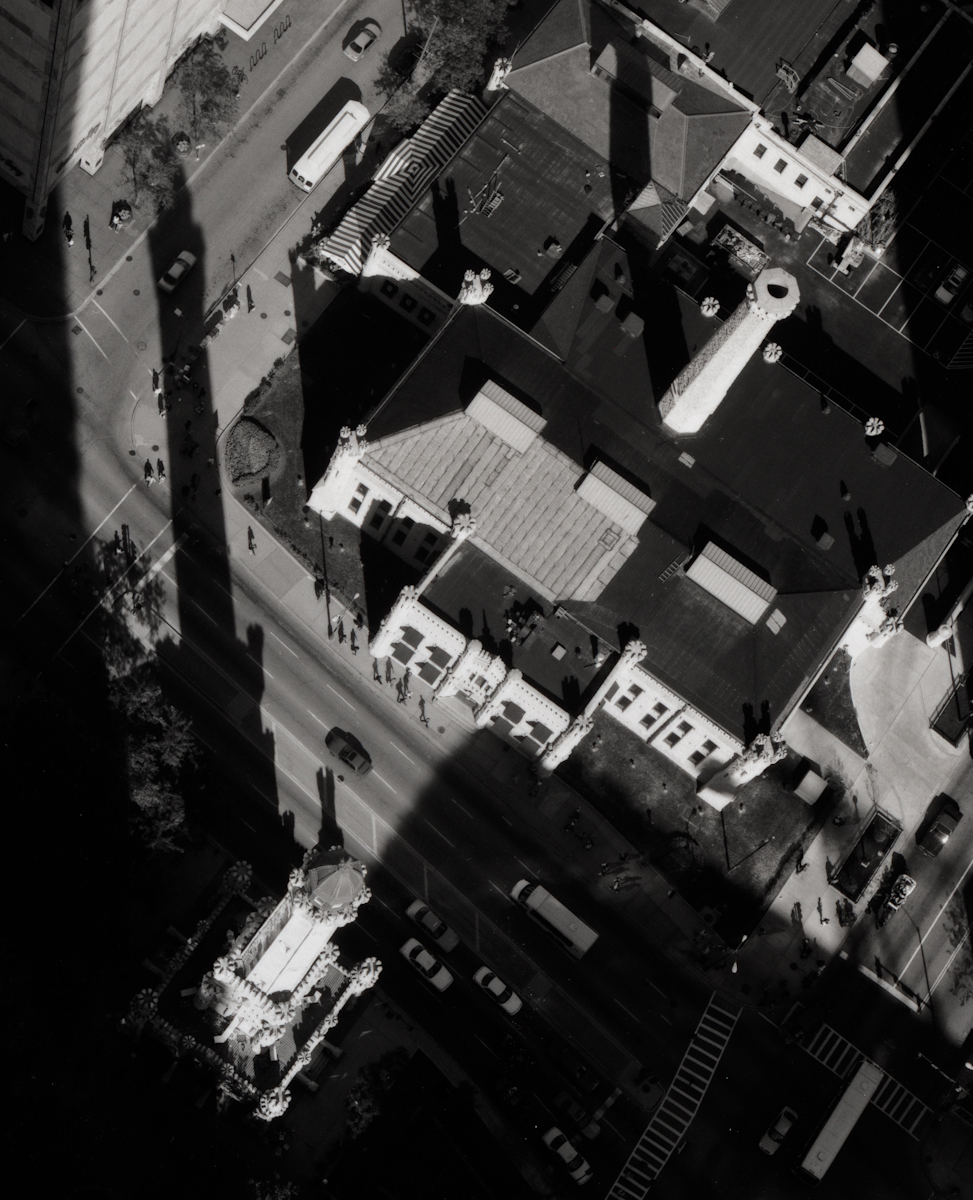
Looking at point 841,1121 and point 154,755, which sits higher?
point 841,1121

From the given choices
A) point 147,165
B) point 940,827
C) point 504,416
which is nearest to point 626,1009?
point 940,827

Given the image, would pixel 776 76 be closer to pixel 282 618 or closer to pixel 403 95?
pixel 403 95

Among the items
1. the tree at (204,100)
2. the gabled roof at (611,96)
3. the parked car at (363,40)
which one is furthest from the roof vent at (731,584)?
the tree at (204,100)

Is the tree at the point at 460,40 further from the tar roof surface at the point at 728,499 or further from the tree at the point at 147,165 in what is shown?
the tree at the point at 147,165

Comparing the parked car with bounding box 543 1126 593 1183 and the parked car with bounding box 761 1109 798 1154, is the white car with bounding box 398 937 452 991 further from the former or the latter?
the parked car with bounding box 761 1109 798 1154

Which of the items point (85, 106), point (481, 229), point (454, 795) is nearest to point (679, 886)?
point (454, 795)

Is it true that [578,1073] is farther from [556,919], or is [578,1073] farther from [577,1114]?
[556,919]
